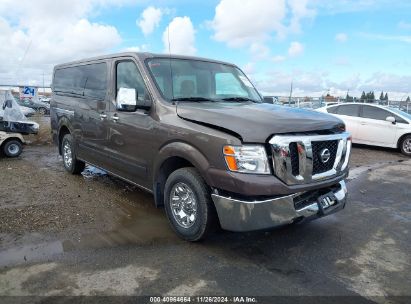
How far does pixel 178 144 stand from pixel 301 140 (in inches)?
51.2

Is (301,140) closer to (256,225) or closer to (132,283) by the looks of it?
(256,225)

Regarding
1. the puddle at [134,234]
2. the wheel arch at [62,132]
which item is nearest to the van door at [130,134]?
the puddle at [134,234]

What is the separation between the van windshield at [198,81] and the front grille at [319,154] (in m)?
1.48

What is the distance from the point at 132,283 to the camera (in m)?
3.23

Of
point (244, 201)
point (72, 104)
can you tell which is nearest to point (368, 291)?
point (244, 201)

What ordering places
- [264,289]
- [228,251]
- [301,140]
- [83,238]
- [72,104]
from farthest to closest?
[72,104], [83,238], [228,251], [301,140], [264,289]

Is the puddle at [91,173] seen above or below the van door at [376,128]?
below

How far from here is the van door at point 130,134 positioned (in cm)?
457

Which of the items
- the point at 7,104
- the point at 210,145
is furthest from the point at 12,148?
the point at 210,145

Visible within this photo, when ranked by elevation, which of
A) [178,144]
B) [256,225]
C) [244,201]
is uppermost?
[178,144]

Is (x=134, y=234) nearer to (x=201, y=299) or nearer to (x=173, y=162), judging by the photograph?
(x=173, y=162)

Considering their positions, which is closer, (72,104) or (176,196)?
(176,196)

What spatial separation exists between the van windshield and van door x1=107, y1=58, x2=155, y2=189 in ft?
0.89

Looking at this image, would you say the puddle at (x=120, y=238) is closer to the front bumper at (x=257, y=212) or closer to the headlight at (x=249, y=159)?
the front bumper at (x=257, y=212)
